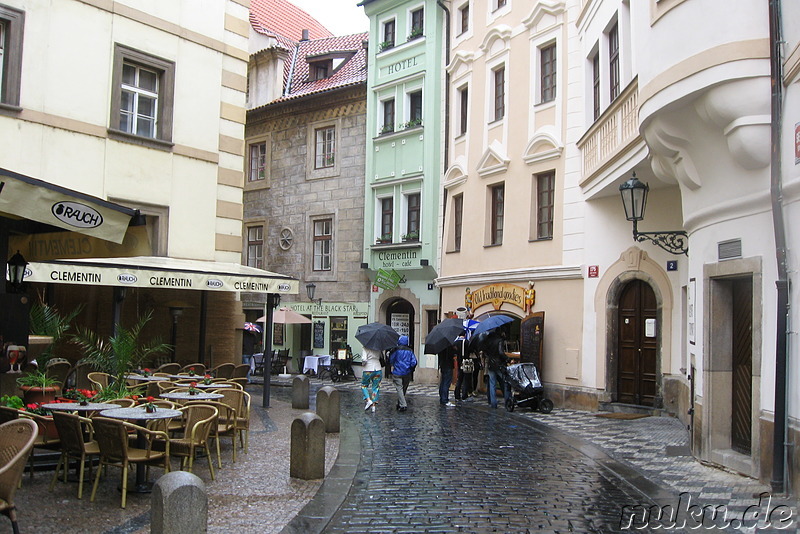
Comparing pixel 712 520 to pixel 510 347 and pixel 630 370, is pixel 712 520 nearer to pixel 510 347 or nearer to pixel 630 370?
pixel 630 370

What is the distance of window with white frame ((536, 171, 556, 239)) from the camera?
1850 centimetres

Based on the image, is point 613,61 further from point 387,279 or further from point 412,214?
point 387,279

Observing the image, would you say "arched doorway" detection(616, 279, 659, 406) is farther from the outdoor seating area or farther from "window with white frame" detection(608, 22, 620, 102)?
the outdoor seating area

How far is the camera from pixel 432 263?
2377 centimetres

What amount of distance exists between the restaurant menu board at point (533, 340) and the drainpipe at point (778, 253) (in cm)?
975

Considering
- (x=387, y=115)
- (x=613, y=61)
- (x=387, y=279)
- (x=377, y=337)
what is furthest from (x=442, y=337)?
(x=387, y=115)

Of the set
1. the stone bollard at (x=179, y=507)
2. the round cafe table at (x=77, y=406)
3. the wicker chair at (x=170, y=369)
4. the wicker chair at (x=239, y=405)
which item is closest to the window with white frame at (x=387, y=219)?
the wicker chair at (x=170, y=369)

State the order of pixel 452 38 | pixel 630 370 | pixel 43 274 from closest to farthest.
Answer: pixel 43 274 < pixel 630 370 < pixel 452 38

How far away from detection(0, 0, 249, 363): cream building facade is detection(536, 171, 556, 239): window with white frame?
731 centimetres

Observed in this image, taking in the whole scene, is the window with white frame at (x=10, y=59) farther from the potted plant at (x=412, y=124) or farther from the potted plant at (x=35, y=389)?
the potted plant at (x=412, y=124)

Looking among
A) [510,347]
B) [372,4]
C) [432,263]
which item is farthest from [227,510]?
[372,4]

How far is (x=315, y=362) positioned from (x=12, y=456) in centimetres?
2160

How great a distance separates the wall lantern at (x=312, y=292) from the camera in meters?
26.7

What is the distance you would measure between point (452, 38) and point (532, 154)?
6.82m
